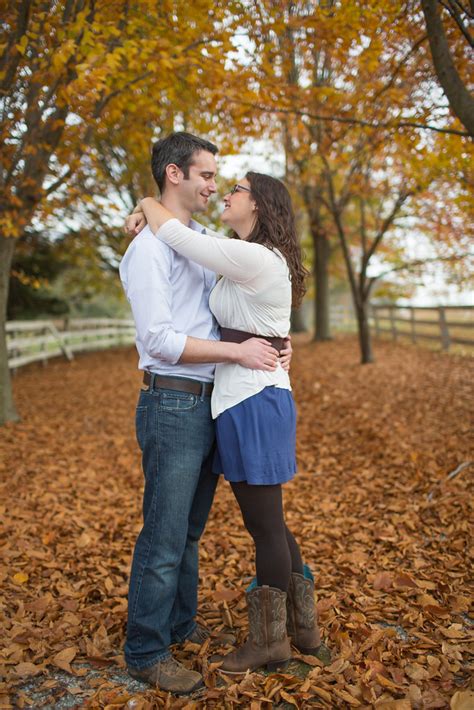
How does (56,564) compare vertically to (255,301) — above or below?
below

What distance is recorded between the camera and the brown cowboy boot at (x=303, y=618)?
8.77 ft

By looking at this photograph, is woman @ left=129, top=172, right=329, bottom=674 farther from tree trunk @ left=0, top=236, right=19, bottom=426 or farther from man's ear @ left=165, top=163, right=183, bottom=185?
tree trunk @ left=0, top=236, right=19, bottom=426

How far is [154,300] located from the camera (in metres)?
2.34

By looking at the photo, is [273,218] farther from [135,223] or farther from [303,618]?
[303,618]

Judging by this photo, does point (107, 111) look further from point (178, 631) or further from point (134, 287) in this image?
point (178, 631)

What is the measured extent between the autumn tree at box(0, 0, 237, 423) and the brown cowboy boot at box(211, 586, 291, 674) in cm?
398

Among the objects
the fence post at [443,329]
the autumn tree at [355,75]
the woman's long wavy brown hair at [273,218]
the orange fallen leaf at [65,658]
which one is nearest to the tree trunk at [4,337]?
the autumn tree at [355,75]

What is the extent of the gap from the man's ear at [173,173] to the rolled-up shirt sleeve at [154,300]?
11.1 inches

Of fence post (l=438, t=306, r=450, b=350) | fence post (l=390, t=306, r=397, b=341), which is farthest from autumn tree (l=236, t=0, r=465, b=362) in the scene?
fence post (l=390, t=306, r=397, b=341)

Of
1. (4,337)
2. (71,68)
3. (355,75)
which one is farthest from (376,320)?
(71,68)

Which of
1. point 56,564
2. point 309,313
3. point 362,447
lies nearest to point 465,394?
point 362,447

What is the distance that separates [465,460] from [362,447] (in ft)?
4.08

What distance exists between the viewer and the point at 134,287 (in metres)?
2.39

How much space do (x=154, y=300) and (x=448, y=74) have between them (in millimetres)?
3320
